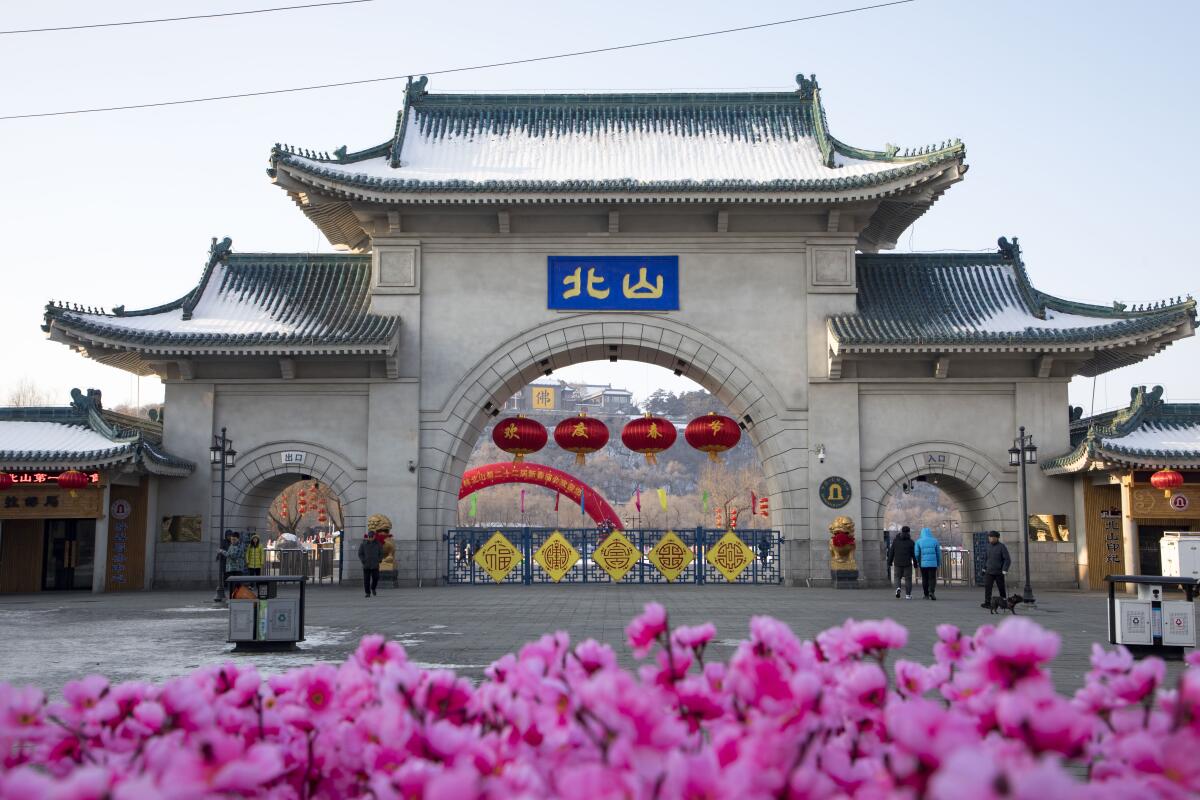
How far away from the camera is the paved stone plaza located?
10.5 m

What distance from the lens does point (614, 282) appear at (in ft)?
76.1

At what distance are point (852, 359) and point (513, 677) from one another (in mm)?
20971

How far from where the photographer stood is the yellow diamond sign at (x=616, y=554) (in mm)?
24062

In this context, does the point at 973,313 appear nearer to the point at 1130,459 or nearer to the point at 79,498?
the point at 1130,459

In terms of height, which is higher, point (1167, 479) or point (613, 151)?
point (613, 151)

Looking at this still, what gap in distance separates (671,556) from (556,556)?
2.49 m

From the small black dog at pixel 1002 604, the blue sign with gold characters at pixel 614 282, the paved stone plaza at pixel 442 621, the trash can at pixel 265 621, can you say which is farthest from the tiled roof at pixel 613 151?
the trash can at pixel 265 621

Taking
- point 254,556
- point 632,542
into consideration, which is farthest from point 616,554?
point 254,556

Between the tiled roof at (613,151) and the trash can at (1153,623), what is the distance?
12.5m

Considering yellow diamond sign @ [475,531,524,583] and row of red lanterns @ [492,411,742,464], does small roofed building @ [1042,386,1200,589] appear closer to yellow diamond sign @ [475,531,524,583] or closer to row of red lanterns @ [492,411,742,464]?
row of red lanterns @ [492,411,742,464]

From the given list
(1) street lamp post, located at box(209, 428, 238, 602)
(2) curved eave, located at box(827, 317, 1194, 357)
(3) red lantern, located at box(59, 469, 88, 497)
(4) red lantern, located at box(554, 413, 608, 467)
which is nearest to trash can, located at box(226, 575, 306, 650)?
(1) street lamp post, located at box(209, 428, 238, 602)

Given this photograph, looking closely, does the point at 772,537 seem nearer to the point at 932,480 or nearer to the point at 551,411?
the point at 932,480

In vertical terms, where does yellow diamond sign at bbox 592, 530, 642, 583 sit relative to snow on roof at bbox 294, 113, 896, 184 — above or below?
below

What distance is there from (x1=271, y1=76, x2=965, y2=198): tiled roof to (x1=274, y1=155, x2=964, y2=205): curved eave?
28 millimetres
